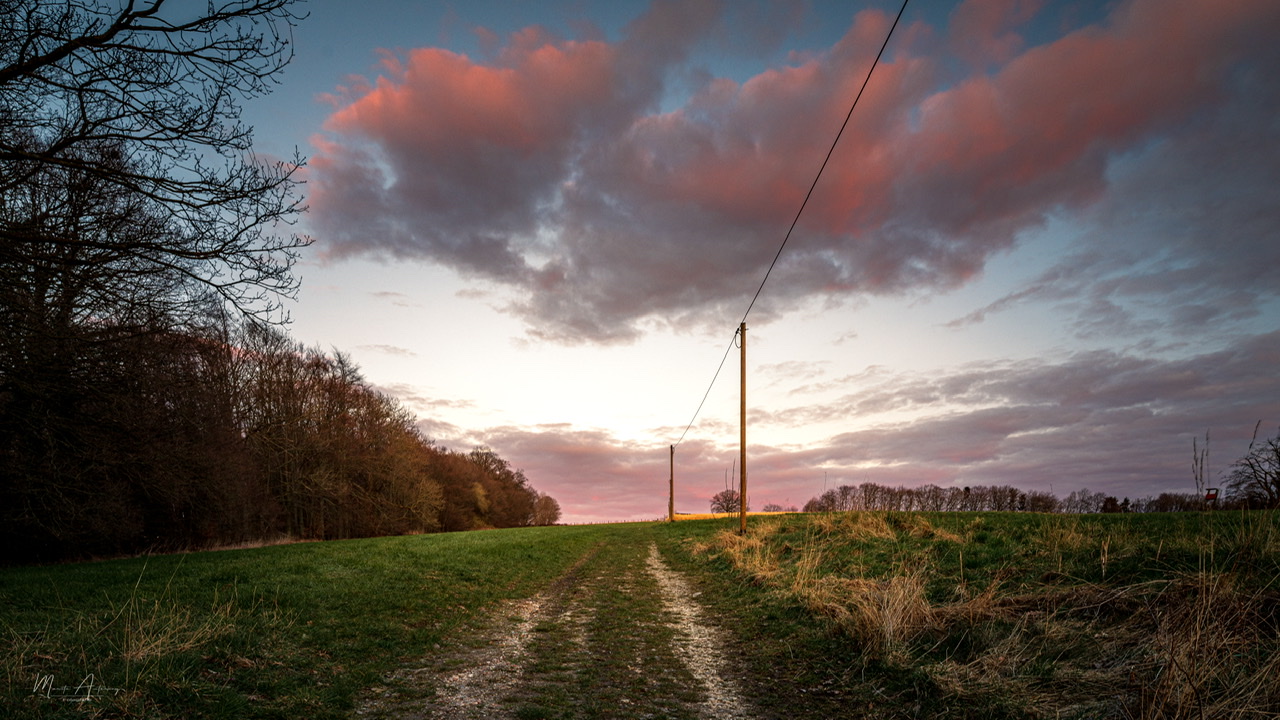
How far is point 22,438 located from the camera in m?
13.1

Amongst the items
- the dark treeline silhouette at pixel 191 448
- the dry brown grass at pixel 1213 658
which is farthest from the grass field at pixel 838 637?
the dark treeline silhouette at pixel 191 448

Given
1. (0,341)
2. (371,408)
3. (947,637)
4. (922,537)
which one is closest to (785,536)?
(922,537)

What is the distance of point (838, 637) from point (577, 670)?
10.9 feet

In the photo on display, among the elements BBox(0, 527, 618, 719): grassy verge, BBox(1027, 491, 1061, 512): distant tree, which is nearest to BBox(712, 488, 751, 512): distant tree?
BBox(1027, 491, 1061, 512): distant tree

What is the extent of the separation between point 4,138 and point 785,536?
61.7 ft

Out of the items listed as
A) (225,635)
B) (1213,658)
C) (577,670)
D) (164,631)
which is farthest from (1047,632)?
(164,631)

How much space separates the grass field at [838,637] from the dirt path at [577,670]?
0.11 m

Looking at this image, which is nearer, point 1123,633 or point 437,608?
point 1123,633

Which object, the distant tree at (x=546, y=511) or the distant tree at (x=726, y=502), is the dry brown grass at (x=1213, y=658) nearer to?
the distant tree at (x=726, y=502)

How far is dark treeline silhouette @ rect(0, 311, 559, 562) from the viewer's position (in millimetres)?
12000

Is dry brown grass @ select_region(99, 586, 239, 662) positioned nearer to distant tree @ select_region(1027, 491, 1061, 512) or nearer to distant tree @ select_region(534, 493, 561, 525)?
distant tree @ select_region(1027, 491, 1061, 512)

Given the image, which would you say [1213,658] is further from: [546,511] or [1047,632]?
[546,511]

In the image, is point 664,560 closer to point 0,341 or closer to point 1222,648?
point 1222,648

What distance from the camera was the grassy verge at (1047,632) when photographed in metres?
4.11
